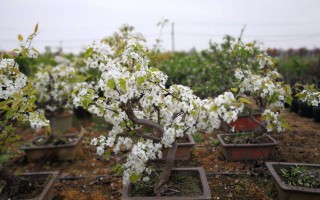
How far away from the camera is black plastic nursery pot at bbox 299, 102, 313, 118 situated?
5.50 metres

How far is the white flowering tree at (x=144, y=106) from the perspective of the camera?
85.2 inches

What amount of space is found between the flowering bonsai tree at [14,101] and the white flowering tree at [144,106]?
60cm

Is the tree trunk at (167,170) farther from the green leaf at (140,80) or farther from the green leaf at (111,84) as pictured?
the green leaf at (111,84)

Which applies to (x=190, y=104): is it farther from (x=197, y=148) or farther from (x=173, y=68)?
(x=173, y=68)

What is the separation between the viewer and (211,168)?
12.5 feet

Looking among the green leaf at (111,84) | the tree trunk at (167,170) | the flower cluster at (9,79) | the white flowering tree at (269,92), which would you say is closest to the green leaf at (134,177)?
the tree trunk at (167,170)

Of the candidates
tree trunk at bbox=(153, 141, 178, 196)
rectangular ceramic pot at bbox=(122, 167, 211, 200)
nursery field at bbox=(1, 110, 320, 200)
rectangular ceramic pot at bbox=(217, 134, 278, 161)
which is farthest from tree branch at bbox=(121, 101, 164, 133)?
rectangular ceramic pot at bbox=(217, 134, 278, 161)

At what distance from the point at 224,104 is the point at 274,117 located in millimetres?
1233

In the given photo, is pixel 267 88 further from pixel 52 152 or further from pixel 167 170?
pixel 52 152

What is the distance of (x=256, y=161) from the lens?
3791 mm

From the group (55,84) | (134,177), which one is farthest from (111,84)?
(55,84)

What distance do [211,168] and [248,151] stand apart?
1.83ft

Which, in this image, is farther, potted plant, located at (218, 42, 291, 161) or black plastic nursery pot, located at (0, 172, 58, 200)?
potted plant, located at (218, 42, 291, 161)

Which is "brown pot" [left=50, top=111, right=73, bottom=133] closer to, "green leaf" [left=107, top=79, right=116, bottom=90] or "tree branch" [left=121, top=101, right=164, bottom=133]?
"tree branch" [left=121, top=101, right=164, bottom=133]
